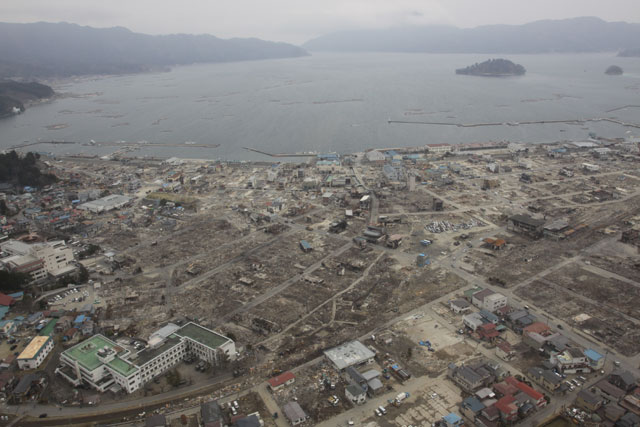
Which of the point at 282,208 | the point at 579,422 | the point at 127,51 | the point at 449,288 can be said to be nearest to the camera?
the point at 579,422

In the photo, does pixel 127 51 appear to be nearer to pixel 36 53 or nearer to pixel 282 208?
pixel 36 53

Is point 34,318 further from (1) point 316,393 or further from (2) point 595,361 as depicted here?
(2) point 595,361

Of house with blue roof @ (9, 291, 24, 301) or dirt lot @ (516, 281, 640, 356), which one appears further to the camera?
house with blue roof @ (9, 291, 24, 301)

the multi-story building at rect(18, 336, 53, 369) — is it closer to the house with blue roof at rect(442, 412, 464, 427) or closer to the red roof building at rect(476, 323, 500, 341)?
the house with blue roof at rect(442, 412, 464, 427)

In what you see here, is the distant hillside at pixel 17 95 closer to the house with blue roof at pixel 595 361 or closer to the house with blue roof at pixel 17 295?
the house with blue roof at pixel 17 295

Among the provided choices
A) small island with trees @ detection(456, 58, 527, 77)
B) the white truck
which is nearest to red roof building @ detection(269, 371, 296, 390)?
the white truck

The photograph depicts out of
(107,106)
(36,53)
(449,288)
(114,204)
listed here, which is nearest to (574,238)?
(449,288)
